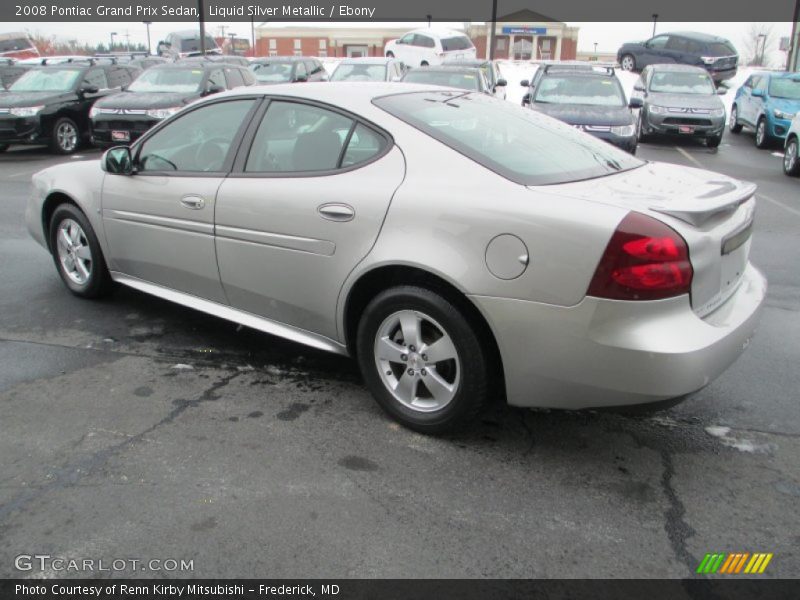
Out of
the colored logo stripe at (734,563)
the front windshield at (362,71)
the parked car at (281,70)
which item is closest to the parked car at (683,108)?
the front windshield at (362,71)

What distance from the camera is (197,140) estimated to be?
170 inches

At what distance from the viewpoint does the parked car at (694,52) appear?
2898 centimetres

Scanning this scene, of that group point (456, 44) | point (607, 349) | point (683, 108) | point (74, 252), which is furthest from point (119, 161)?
point (456, 44)

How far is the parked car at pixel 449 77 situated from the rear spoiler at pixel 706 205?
38.3 ft

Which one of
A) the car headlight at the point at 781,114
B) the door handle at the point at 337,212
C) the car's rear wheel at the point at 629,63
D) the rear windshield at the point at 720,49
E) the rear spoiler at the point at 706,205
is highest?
the rear windshield at the point at 720,49

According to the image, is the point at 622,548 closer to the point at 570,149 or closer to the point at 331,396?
the point at 331,396

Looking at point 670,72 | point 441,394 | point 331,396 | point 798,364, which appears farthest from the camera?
point 670,72

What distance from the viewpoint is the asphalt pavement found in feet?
8.39

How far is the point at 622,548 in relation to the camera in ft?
8.46

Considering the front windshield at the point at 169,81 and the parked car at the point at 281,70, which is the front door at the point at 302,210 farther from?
the parked car at the point at 281,70

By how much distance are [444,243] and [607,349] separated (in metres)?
0.81

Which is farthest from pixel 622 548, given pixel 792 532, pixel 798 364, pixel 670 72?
pixel 670 72

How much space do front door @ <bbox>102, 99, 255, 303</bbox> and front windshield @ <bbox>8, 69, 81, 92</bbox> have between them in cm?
1130

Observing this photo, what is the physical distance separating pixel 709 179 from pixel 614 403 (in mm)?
1392
